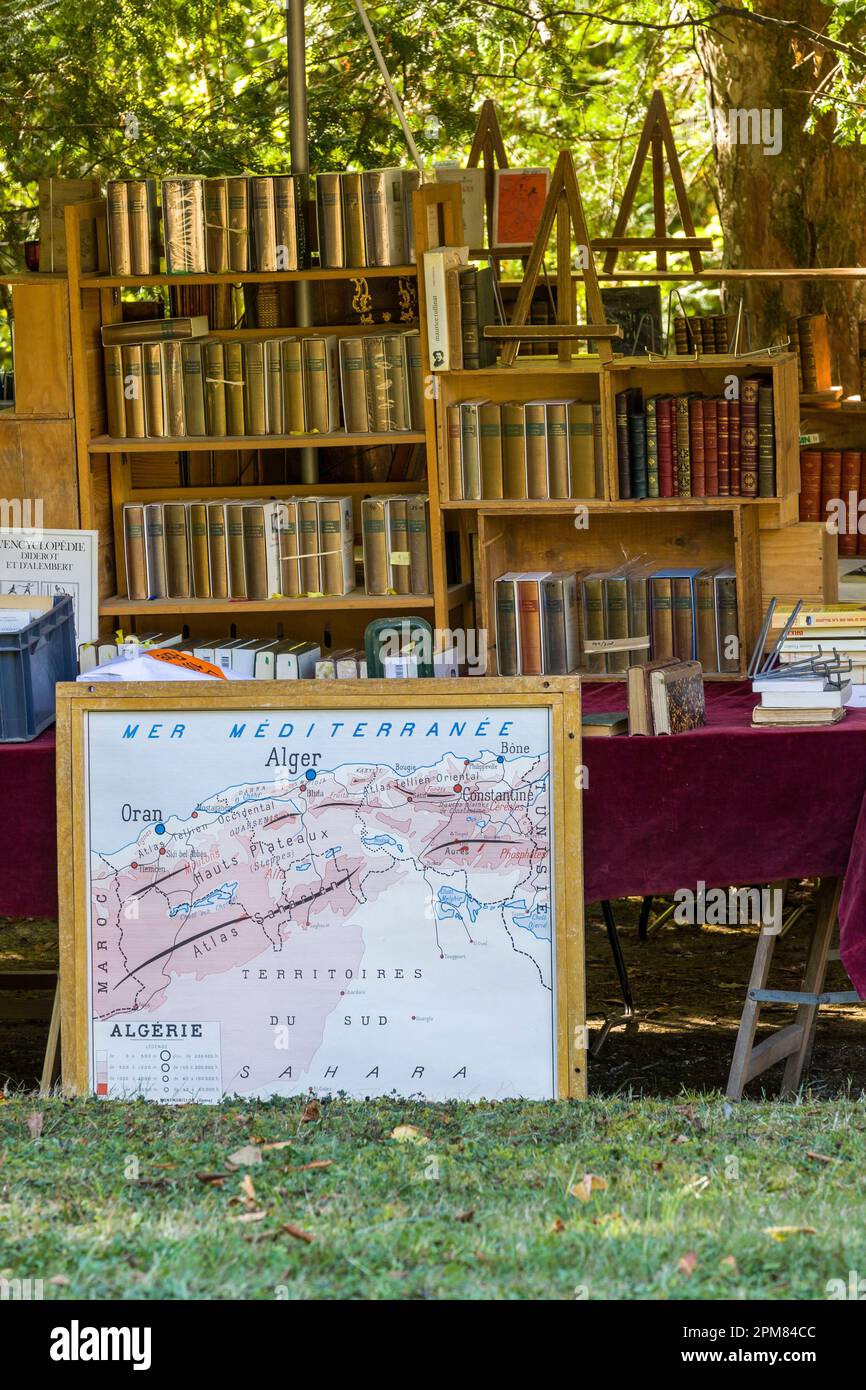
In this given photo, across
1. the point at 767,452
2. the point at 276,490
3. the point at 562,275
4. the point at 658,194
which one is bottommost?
the point at 276,490

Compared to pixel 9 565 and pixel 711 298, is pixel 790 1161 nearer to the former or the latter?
pixel 9 565

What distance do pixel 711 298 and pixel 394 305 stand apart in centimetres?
855

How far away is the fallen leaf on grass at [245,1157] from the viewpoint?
11.3 ft

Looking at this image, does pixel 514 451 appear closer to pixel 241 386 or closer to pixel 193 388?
pixel 241 386

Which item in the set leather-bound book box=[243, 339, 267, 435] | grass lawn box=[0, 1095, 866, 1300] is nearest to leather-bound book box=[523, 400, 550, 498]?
leather-bound book box=[243, 339, 267, 435]

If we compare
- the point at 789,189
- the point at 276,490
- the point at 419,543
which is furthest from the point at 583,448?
the point at 789,189

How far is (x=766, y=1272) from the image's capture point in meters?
2.85

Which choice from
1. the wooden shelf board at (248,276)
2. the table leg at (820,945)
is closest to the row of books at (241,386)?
the wooden shelf board at (248,276)

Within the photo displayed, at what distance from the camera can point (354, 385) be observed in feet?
18.2

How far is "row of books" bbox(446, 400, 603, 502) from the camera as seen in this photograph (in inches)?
206

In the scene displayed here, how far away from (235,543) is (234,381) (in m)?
0.54

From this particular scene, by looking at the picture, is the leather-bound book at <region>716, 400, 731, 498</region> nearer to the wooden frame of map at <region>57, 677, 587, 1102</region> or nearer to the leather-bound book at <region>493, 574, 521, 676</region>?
the leather-bound book at <region>493, 574, 521, 676</region>
